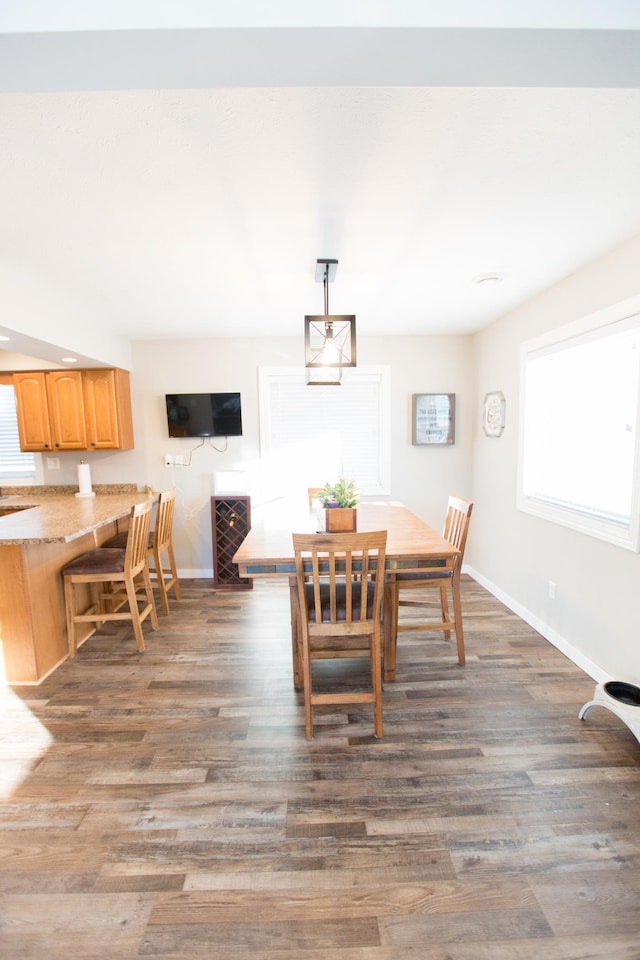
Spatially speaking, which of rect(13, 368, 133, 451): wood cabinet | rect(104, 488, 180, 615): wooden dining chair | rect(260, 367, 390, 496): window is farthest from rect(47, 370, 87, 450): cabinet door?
rect(260, 367, 390, 496): window

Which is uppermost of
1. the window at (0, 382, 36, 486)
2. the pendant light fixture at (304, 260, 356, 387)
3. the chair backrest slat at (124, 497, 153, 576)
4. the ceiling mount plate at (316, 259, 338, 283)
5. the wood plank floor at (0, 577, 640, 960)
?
the ceiling mount plate at (316, 259, 338, 283)

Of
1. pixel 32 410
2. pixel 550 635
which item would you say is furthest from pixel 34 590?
pixel 550 635

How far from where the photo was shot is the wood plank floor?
48.3 inches

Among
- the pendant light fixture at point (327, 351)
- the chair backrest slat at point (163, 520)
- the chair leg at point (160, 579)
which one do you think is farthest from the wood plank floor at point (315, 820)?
the pendant light fixture at point (327, 351)

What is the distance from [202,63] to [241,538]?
135 inches

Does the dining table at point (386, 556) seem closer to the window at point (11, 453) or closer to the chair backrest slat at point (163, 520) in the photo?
the chair backrest slat at point (163, 520)

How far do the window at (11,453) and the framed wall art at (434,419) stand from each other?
12.9ft

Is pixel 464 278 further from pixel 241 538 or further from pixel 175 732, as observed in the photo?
pixel 175 732

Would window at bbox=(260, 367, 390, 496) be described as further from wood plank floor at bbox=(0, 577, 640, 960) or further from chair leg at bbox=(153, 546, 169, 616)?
wood plank floor at bbox=(0, 577, 640, 960)

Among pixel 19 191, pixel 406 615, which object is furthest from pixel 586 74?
pixel 406 615

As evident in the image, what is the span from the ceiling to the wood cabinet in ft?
2.82

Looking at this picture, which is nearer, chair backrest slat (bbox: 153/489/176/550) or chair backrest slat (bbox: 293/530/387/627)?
chair backrest slat (bbox: 293/530/387/627)

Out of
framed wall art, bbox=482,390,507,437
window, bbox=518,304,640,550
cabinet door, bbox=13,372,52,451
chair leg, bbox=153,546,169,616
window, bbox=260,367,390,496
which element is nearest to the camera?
window, bbox=518,304,640,550

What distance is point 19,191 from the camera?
1612 mm
